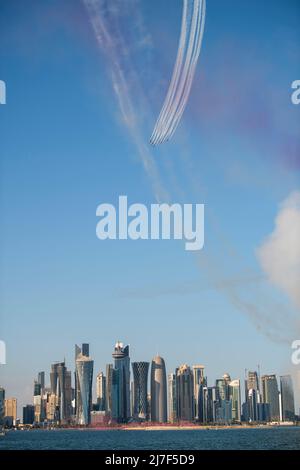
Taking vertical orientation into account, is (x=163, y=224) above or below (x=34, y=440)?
above
